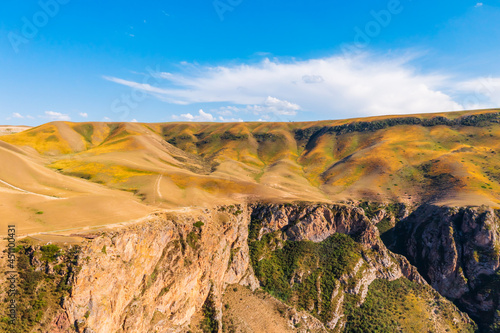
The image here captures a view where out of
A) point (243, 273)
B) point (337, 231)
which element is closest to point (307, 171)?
point (337, 231)

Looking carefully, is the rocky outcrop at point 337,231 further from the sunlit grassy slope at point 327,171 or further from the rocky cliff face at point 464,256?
the rocky cliff face at point 464,256

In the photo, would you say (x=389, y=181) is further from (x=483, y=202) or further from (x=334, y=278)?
(x=334, y=278)

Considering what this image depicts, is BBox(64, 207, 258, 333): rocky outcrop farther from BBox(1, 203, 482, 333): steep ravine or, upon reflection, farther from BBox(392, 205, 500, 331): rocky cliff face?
BBox(392, 205, 500, 331): rocky cliff face

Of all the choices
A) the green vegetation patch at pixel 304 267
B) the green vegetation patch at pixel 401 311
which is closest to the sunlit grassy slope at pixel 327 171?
the green vegetation patch at pixel 304 267

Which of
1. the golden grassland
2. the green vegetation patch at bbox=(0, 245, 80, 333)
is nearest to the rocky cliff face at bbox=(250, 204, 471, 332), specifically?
the golden grassland

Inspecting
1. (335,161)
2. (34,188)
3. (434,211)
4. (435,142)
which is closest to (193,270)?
(34,188)

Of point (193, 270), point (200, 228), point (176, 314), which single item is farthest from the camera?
point (200, 228)

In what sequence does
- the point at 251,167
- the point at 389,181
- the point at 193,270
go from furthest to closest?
the point at 251,167 → the point at 389,181 → the point at 193,270
